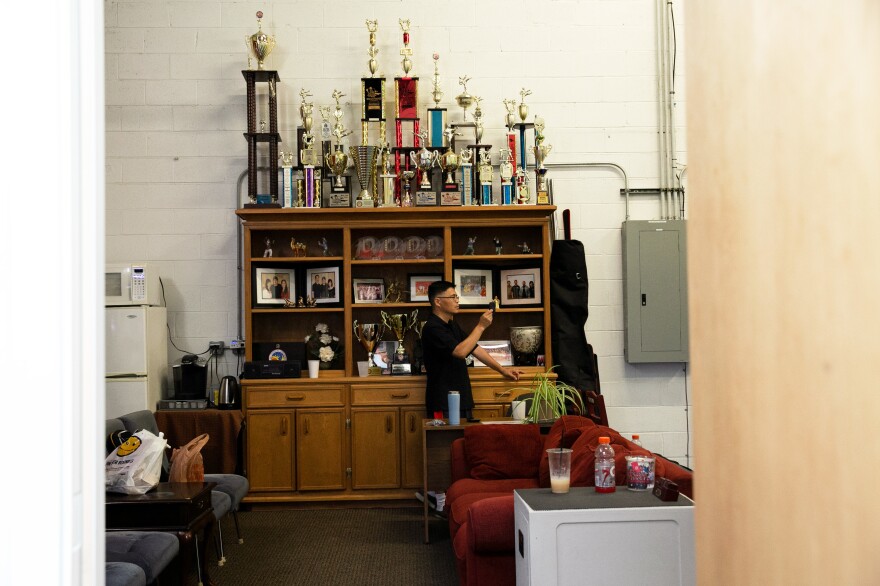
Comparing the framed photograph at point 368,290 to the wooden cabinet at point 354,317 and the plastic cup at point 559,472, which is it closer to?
the wooden cabinet at point 354,317

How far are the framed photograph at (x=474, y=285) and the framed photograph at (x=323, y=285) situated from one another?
3.00ft

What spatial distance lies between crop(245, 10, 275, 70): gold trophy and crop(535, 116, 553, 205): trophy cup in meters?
2.12

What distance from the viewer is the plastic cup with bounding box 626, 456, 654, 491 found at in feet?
10.3

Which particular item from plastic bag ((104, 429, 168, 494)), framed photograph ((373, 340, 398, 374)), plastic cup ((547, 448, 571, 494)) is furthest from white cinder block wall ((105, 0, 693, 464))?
plastic cup ((547, 448, 571, 494))

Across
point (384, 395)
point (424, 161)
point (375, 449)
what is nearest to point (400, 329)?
point (384, 395)

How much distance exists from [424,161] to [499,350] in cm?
154

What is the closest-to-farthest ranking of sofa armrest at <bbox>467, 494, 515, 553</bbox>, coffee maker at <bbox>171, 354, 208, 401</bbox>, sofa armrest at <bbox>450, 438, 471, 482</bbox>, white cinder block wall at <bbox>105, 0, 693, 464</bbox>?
sofa armrest at <bbox>467, 494, 515, 553</bbox> < sofa armrest at <bbox>450, 438, 471, 482</bbox> < coffee maker at <bbox>171, 354, 208, 401</bbox> < white cinder block wall at <bbox>105, 0, 693, 464</bbox>

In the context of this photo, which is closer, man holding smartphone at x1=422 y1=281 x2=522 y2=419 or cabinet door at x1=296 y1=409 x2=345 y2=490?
man holding smartphone at x1=422 y1=281 x2=522 y2=419

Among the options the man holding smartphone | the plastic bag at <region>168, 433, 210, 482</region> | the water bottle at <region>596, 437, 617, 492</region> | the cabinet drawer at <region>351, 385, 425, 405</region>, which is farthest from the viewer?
the cabinet drawer at <region>351, 385, 425, 405</region>

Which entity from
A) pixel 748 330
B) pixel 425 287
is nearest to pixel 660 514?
pixel 748 330

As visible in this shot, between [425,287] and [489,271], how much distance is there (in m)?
0.51

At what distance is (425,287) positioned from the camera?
6500 mm

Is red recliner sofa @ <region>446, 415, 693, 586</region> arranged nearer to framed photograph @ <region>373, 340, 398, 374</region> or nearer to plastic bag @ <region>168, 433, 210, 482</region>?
plastic bag @ <region>168, 433, 210, 482</region>

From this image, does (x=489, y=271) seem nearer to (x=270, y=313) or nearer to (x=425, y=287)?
(x=425, y=287)
